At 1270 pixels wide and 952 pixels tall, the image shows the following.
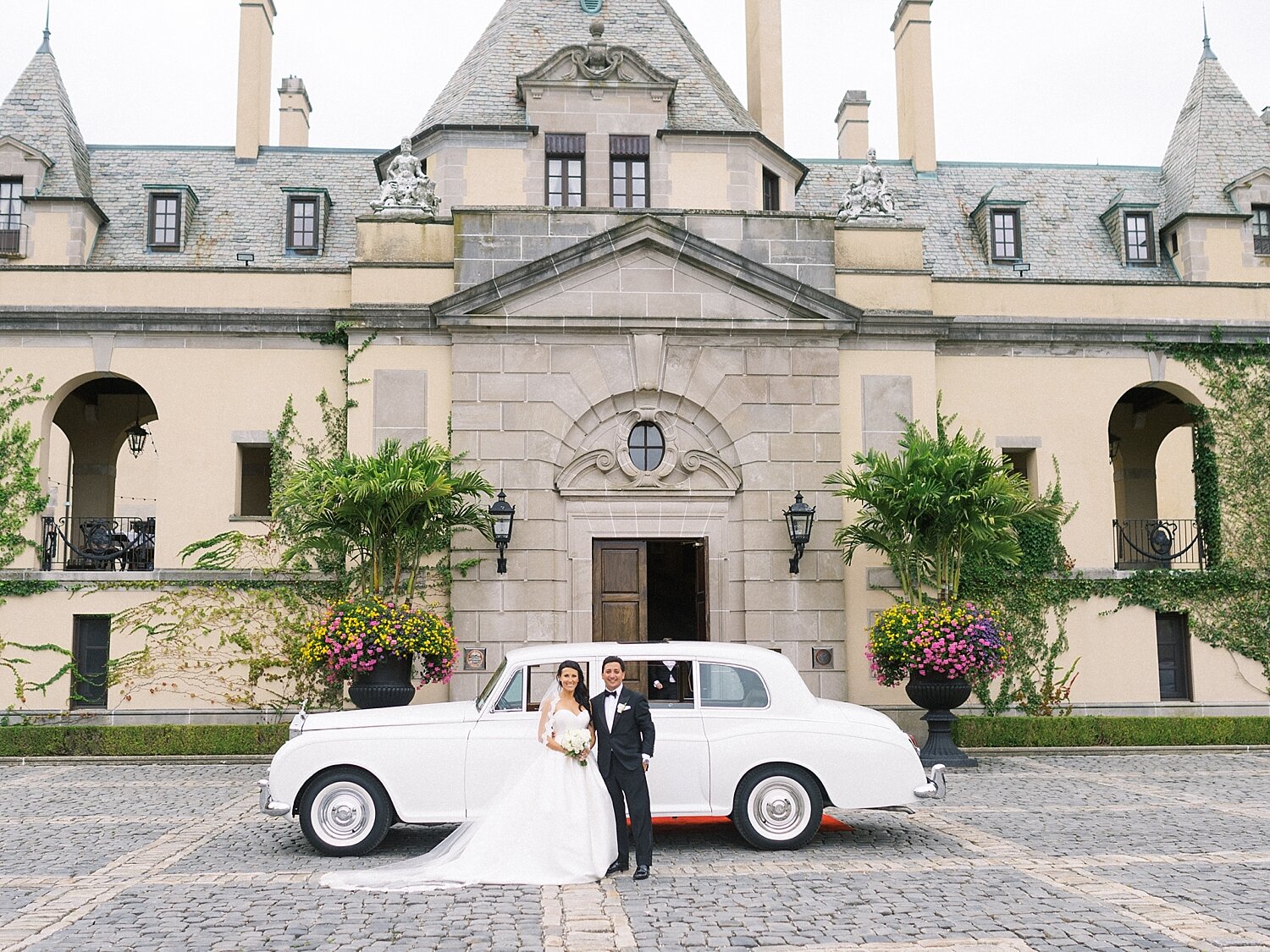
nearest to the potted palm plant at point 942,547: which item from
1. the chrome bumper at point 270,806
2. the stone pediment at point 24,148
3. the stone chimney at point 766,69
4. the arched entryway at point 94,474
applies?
the chrome bumper at point 270,806

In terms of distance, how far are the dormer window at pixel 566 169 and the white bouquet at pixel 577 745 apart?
13.8 m

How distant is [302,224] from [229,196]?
2205 mm

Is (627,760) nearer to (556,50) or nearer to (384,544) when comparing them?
(384,544)

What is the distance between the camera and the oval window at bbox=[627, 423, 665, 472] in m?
18.6

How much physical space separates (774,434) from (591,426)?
9.39 ft

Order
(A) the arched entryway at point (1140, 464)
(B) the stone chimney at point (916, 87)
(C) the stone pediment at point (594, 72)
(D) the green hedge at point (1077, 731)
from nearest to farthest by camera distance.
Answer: (D) the green hedge at point (1077, 731) → (C) the stone pediment at point (594, 72) → (A) the arched entryway at point (1140, 464) → (B) the stone chimney at point (916, 87)

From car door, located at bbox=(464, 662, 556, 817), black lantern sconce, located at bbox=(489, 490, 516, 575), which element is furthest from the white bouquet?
black lantern sconce, located at bbox=(489, 490, 516, 575)

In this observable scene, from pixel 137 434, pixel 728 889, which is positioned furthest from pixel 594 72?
pixel 728 889

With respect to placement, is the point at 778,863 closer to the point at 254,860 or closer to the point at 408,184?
the point at 254,860

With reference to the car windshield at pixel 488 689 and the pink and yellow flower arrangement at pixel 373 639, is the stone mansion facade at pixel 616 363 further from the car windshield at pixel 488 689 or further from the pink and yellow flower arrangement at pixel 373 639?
the car windshield at pixel 488 689

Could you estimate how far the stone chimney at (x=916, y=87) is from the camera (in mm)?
27641

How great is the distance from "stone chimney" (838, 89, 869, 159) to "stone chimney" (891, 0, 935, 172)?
2100 millimetres

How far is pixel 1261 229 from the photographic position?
23.4m

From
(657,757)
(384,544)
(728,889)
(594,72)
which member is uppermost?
(594,72)
